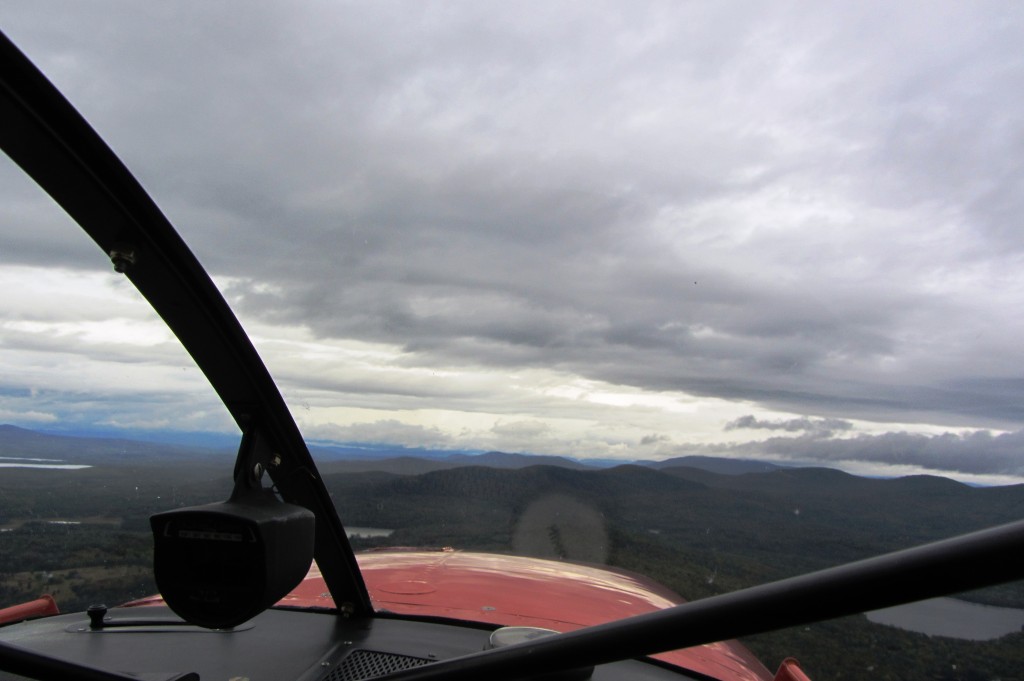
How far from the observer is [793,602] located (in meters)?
0.98

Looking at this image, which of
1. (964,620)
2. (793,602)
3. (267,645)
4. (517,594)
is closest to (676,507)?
(517,594)

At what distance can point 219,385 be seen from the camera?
7.20 feet

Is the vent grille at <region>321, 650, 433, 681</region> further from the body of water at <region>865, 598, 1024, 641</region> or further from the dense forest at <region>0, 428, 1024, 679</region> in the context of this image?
the body of water at <region>865, 598, 1024, 641</region>

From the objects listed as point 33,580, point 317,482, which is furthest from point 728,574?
point 33,580

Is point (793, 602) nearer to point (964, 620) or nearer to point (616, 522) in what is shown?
point (964, 620)

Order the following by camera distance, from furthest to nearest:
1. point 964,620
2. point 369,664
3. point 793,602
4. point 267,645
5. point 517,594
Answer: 1. point 517,594
2. point 267,645
3. point 369,664
4. point 964,620
5. point 793,602

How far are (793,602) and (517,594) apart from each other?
267 centimetres

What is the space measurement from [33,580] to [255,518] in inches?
67.0

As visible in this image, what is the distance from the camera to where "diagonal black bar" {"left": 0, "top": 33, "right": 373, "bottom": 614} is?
60.1 inches

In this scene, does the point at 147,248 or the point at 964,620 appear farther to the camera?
the point at 964,620

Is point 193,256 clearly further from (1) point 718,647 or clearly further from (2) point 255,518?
(1) point 718,647

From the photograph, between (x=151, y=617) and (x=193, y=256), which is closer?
(x=193, y=256)

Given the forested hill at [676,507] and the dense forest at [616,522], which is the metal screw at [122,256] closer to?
the dense forest at [616,522]

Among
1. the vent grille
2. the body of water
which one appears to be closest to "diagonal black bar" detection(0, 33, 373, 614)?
the vent grille
